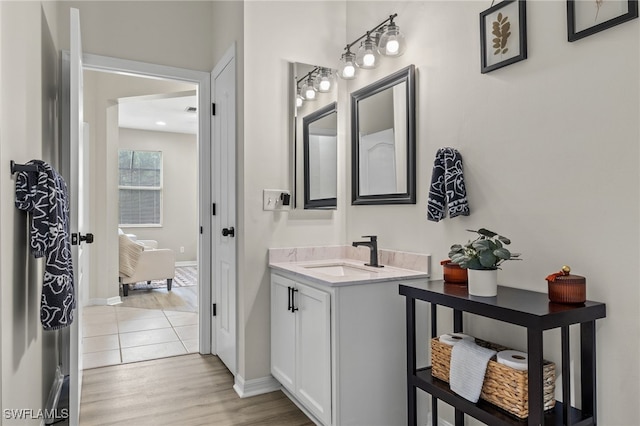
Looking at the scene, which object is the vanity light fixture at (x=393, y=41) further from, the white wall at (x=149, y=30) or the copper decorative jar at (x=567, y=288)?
the white wall at (x=149, y=30)

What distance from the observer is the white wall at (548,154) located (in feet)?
4.52

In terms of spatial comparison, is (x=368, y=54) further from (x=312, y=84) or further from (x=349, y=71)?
(x=312, y=84)

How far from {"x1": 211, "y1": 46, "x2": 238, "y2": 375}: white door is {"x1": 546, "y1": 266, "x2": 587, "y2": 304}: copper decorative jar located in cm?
186

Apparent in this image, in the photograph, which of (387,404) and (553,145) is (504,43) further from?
(387,404)

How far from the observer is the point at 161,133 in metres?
8.69

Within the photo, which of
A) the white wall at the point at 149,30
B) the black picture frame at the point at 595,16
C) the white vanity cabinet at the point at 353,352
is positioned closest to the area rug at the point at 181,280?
the white wall at the point at 149,30

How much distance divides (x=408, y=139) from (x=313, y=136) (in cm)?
73

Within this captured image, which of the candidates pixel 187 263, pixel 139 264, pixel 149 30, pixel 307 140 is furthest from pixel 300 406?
pixel 187 263

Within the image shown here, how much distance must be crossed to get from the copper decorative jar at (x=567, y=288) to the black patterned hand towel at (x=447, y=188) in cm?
55

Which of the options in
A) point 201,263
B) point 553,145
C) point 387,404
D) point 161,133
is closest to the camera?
point 553,145

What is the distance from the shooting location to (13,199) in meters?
1.60

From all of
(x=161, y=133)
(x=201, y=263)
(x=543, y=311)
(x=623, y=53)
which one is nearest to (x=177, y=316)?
(x=201, y=263)

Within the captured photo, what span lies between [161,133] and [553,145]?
832 cm

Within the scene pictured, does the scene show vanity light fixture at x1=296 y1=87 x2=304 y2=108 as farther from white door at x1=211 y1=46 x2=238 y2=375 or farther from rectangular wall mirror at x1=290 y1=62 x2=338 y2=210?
white door at x1=211 y1=46 x2=238 y2=375
